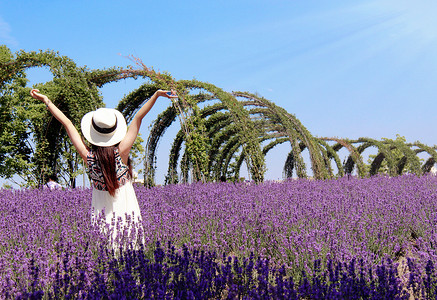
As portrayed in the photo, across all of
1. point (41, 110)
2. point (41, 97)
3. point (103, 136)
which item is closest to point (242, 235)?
point (103, 136)

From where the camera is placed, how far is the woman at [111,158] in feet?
11.9

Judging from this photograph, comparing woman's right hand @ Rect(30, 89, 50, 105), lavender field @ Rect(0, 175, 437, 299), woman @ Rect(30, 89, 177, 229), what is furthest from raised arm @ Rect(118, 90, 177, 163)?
woman's right hand @ Rect(30, 89, 50, 105)

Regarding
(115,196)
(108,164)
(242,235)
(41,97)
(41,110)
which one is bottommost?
(242,235)

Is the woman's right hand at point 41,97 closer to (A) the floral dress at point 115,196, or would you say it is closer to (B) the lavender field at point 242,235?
(A) the floral dress at point 115,196

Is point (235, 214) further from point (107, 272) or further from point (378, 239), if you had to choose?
point (107, 272)

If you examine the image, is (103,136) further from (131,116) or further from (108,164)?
(131,116)

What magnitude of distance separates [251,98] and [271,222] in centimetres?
621

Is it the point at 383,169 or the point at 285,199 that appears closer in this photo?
the point at 285,199

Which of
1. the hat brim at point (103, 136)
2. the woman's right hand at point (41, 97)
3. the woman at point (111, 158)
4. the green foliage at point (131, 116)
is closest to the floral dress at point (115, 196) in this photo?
the woman at point (111, 158)

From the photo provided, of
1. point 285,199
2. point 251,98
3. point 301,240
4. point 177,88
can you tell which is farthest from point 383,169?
point 301,240

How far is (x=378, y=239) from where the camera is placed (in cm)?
373

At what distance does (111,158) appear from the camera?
362 centimetres

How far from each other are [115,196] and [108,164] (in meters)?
0.34

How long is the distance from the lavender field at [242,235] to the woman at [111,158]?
241 millimetres
